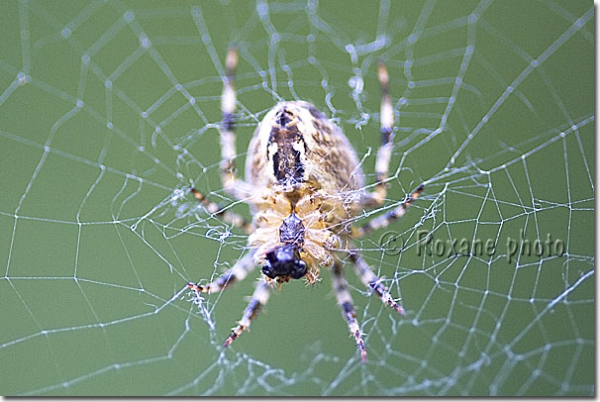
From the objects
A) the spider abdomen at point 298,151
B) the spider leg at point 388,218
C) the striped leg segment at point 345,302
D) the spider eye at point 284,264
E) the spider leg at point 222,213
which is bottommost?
the striped leg segment at point 345,302

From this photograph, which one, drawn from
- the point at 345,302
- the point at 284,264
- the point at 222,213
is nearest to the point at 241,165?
the point at 222,213

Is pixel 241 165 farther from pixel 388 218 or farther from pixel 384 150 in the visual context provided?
pixel 388 218

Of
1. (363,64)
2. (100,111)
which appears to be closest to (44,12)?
(100,111)

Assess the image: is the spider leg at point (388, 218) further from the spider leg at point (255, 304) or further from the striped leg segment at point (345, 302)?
the spider leg at point (255, 304)

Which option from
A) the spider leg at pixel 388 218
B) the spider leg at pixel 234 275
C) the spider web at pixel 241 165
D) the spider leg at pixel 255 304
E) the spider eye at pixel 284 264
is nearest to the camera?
the spider eye at pixel 284 264

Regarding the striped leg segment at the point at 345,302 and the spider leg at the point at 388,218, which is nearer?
the spider leg at the point at 388,218

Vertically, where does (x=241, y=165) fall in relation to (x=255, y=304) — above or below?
above

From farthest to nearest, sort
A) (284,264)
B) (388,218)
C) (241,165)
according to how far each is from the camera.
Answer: (241,165), (388,218), (284,264)

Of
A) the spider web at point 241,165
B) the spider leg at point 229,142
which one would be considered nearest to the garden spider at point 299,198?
the spider leg at point 229,142
